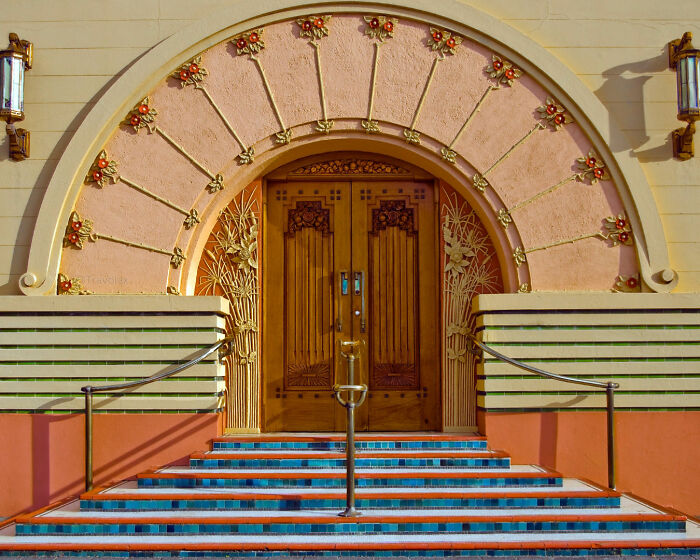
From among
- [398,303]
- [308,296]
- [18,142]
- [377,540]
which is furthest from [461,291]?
[18,142]

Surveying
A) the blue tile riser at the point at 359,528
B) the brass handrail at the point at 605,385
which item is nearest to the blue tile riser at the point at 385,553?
the blue tile riser at the point at 359,528

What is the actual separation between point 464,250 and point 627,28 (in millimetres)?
2674

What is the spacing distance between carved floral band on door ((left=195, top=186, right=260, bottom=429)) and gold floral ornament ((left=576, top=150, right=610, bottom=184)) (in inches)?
126

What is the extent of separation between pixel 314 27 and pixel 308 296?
266 centimetres

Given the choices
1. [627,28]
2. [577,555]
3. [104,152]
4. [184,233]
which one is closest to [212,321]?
[184,233]

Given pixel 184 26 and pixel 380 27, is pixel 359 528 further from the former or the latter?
pixel 184 26

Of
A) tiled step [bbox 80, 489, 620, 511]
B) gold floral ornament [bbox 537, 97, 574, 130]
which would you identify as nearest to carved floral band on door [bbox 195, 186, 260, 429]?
tiled step [bbox 80, 489, 620, 511]

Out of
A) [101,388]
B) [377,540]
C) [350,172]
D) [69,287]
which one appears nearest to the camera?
[377,540]

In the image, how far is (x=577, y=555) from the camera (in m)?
6.16

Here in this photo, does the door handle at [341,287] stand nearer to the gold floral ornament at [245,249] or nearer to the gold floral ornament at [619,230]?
the gold floral ornament at [245,249]

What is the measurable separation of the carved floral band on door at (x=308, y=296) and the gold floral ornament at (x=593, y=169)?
8.39 ft

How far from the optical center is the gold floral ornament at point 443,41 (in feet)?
28.5

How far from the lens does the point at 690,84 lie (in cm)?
827

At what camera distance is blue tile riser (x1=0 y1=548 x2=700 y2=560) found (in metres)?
6.14
